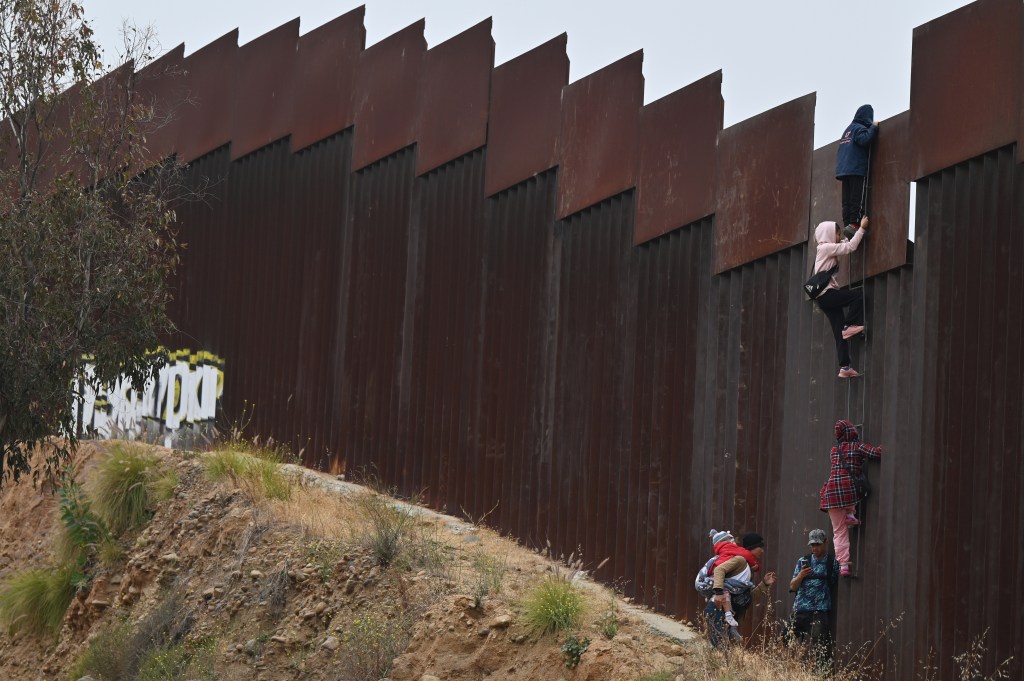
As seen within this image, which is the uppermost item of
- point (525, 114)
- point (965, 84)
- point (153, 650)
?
point (525, 114)

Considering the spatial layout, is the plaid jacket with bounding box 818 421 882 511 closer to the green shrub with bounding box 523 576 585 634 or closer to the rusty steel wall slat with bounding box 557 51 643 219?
the green shrub with bounding box 523 576 585 634

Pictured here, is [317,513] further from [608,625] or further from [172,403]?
[172,403]

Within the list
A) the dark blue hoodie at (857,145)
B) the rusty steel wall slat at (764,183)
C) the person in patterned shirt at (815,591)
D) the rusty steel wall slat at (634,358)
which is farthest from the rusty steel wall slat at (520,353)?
the dark blue hoodie at (857,145)

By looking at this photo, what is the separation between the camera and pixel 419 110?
683 inches

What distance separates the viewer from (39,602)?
53.5 ft

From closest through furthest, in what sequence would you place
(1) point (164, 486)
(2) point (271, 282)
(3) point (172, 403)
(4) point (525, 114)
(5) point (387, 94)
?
(4) point (525, 114)
(1) point (164, 486)
(5) point (387, 94)
(2) point (271, 282)
(3) point (172, 403)

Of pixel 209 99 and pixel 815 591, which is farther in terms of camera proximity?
pixel 209 99

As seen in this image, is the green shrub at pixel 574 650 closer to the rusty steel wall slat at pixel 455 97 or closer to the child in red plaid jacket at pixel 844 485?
the child in red plaid jacket at pixel 844 485

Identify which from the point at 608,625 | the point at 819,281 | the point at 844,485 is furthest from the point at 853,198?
the point at 608,625

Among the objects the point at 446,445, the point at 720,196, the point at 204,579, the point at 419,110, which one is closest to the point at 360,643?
the point at 204,579

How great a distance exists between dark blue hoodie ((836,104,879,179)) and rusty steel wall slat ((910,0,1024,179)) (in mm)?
452

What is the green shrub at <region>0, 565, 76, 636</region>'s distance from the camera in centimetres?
1616

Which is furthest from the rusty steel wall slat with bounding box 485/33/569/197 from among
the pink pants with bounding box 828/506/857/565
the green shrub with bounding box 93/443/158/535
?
the pink pants with bounding box 828/506/857/565

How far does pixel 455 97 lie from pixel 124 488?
Answer: 582 centimetres
